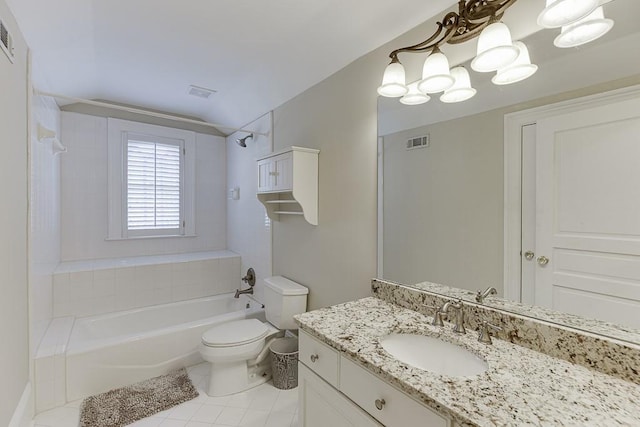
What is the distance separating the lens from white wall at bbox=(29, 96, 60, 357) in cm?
179

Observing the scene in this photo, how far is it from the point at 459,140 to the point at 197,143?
10.5ft

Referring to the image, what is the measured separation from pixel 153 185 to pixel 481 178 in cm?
337

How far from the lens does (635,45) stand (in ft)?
2.97

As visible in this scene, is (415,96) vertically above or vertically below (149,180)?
above

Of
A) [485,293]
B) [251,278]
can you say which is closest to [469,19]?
[485,293]

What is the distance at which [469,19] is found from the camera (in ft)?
3.94

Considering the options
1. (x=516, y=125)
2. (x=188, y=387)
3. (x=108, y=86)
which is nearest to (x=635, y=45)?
(x=516, y=125)

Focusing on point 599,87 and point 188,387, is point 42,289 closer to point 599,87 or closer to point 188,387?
point 188,387

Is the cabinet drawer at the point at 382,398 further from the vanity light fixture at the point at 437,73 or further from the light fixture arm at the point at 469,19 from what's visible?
the light fixture arm at the point at 469,19

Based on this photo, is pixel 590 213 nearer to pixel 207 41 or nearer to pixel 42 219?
pixel 207 41

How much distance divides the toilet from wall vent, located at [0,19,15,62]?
75.2 inches

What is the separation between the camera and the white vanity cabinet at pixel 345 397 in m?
0.89

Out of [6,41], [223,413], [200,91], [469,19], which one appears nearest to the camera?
[469,19]

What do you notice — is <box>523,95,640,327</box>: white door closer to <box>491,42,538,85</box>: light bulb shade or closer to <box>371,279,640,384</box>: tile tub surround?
<box>371,279,640,384</box>: tile tub surround
